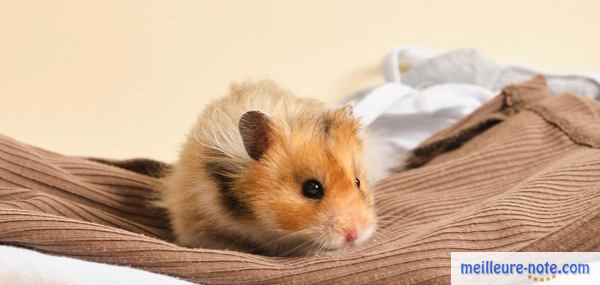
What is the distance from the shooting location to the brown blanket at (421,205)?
0.88 metres

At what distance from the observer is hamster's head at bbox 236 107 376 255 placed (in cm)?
100

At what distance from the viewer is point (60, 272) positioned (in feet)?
2.67

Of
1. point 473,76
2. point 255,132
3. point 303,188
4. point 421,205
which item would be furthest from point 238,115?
point 473,76

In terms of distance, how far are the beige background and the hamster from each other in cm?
33

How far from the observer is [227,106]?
119 centimetres

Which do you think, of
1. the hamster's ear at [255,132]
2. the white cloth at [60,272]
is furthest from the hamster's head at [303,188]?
the white cloth at [60,272]

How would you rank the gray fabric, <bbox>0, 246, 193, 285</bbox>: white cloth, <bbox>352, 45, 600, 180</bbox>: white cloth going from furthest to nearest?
the gray fabric
<bbox>352, 45, 600, 180</bbox>: white cloth
<bbox>0, 246, 193, 285</bbox>: white cloth

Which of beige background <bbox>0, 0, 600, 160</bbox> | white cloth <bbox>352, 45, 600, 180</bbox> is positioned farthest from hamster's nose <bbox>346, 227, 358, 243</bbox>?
beige background <bbox>0, 0, 600, 160</bbox>

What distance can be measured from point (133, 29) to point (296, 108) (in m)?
0.74

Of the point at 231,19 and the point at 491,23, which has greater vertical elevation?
the point at 491,23

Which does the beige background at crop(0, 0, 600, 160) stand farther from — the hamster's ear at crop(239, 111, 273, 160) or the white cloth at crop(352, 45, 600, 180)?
the hamster's ear at crop(239, 111, 273, 160)

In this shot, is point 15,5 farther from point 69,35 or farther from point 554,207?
point 554,207

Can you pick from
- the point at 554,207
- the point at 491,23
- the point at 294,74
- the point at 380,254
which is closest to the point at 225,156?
the point at 380,254

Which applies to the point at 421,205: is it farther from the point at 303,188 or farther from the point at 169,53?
the point at 169,53
